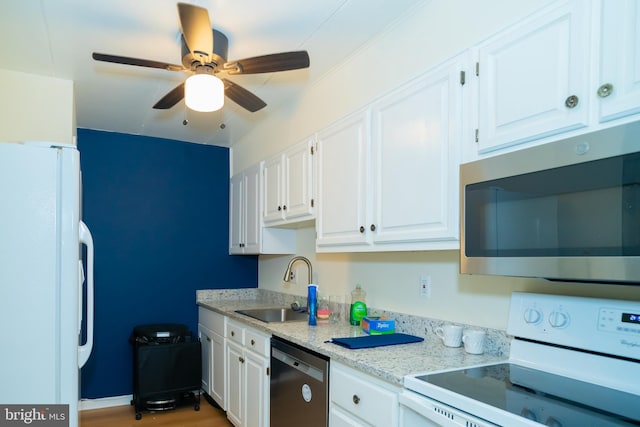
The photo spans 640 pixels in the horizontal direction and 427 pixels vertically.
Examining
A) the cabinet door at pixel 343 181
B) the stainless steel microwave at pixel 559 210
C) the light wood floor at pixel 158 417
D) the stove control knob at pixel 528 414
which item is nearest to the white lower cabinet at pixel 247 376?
the light wood floor at pixel 158 417

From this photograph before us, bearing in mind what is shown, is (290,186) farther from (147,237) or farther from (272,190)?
(147,237)

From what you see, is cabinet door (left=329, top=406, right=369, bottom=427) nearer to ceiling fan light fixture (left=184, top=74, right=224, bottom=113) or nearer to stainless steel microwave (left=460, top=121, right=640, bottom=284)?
stainless steel microwave (left=460, top=121, right=640, bottom=284)

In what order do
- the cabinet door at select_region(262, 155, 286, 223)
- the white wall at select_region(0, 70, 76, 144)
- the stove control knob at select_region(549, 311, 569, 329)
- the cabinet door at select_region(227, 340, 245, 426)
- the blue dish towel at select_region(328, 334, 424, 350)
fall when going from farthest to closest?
the cabinet door at select_region(262, 155, 286, 223) < the cabinet door at select_region(227, 340, 245, 426) < the white wall at select_region(0, 70, 76, 144) < the blue dish towel at select_region(328, 334, 424, 350) < the stove control knob at select_region(549, 311, 569, 329)

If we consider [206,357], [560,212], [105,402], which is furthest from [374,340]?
[105,402]

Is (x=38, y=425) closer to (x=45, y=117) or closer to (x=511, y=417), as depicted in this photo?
(x=511, y=417)

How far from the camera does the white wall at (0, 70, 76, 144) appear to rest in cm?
265

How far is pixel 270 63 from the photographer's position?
2051mm

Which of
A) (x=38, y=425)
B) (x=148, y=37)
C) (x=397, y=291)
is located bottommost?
(x=38, y=425)

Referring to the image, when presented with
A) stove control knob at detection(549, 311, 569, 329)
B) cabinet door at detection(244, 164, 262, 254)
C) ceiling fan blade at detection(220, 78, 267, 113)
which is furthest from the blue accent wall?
stove control knob at detection(549, 311, 569, 329)

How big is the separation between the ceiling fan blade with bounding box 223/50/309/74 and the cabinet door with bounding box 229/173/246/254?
1903 mm

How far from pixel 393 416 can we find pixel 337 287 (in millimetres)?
1510

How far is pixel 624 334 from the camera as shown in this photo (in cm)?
127

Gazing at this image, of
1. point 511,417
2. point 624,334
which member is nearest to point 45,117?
point 511,417

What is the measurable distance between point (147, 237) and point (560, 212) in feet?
11.7
